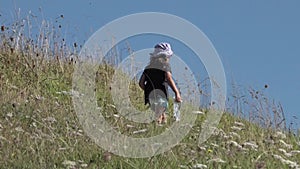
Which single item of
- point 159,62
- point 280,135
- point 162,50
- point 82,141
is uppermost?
point 162,50

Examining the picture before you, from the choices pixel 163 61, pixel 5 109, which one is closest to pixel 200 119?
pixel 163 61

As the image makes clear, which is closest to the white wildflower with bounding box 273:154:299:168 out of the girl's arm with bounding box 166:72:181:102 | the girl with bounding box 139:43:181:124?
the girl's arm with bounding box 166:72:181:102

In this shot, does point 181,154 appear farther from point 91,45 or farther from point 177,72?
point 91,45

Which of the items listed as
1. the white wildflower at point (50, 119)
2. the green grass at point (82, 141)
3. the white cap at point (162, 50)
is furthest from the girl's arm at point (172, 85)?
the white wildflower at point (50, 119)

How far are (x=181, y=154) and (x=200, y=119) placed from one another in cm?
225

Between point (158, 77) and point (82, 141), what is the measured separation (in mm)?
2497

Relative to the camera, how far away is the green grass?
18.8 feet

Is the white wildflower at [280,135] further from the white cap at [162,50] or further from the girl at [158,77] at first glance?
the white cap at [162,50]

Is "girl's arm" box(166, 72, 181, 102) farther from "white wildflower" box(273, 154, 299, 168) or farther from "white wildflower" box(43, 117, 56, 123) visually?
"white wildflower" box(273, 154, 299, 168)

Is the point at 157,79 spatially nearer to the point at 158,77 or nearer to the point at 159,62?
the point at 158,77

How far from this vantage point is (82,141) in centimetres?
623

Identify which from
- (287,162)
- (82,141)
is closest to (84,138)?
(82,141)

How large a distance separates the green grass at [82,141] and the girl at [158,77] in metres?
0.32

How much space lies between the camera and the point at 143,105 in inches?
356
